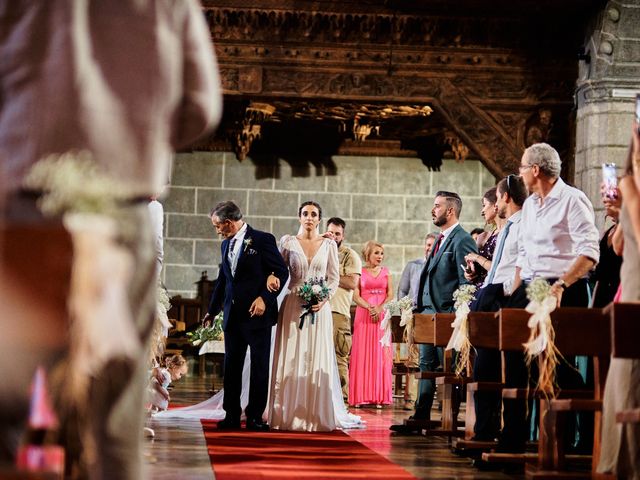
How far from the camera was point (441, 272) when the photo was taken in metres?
7.91

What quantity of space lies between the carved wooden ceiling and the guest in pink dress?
202cm

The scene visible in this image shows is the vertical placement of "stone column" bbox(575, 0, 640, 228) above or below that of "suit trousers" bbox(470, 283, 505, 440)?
above

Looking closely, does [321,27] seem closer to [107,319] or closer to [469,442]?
[469,442]

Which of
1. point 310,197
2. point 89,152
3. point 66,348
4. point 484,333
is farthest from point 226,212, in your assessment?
point 310,197

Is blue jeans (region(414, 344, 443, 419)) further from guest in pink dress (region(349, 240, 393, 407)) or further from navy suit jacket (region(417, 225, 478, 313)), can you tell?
guest in pink dress (region(349, 240, 393, 407))

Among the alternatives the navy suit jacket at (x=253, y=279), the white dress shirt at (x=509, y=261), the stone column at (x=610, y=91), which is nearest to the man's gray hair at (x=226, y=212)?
the navy suit jacket at (x=253, y=279)

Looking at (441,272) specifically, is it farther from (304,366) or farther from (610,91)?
(610,91)

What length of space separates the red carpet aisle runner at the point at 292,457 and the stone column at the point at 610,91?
4166mm

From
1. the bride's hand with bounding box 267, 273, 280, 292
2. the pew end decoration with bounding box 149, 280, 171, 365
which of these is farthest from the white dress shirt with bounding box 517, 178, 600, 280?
the bride's hand with bounding box 267, 273, 280, 292

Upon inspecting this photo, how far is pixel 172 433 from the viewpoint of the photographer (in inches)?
294

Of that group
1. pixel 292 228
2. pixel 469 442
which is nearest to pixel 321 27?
pixel 292 228

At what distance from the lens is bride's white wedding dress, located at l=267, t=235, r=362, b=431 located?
8.27m

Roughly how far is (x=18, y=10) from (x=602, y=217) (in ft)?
28.7

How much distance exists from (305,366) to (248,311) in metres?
0.72
